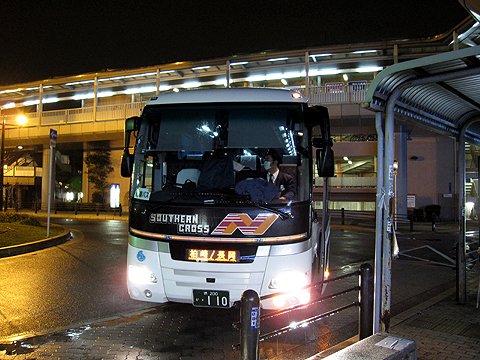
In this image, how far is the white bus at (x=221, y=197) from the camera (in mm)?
4867

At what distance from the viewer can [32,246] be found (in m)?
11.8

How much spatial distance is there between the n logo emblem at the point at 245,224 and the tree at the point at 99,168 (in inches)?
1183

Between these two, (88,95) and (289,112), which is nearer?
Answer: (289,112)

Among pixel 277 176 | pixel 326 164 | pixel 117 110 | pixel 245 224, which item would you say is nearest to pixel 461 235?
pixel 326 164

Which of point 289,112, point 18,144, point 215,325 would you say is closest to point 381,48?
point 289,112

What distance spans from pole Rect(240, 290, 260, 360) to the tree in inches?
1249

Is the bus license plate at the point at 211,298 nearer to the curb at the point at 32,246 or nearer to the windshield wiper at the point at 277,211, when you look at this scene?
the windshield wiper at the point at 277,211

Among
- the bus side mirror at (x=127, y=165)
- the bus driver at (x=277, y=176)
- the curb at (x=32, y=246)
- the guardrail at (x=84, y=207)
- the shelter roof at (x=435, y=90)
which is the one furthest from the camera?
the guardrail at (x=84, y=207)

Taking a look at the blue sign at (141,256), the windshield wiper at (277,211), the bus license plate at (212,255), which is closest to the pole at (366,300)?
the windshield wiper at (277,211)

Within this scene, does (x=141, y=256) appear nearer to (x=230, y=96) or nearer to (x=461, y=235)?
(x=230, y=96)

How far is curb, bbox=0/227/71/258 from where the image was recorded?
10859 mm

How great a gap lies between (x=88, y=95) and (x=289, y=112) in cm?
3070

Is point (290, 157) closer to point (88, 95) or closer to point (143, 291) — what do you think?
point (143, 291)

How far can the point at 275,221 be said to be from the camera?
4.87 metres
